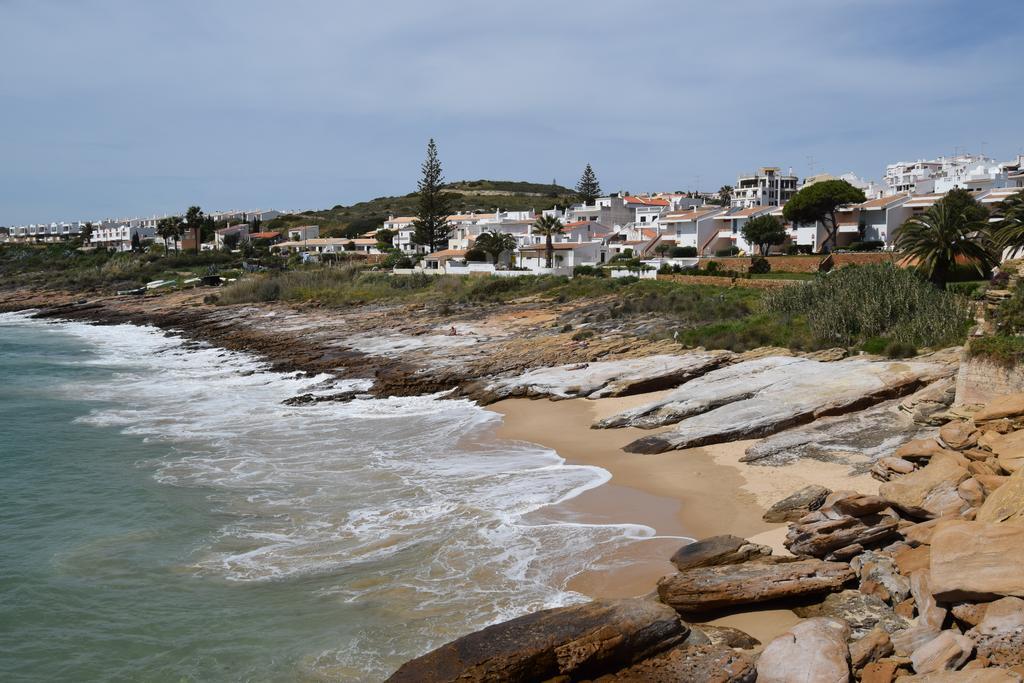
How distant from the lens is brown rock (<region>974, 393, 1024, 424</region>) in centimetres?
1334

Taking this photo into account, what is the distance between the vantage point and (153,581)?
12.2m

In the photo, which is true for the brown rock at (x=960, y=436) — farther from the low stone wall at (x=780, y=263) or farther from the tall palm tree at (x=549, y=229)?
the tall palm tree at (x=549, y=229)

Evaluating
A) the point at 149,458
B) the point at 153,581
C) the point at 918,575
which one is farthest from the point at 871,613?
the point at 149,458

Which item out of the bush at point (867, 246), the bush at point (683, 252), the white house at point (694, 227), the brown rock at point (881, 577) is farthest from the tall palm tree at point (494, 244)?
the brown rock at point (881, 577)

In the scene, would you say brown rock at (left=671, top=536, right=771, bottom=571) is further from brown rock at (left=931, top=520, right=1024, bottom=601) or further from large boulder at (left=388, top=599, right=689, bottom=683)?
brown rock at (left=931, top=520, right=1024, bottom=601)

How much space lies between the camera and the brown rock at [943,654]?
7.54m

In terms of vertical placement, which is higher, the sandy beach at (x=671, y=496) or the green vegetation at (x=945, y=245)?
the green vegetation at (x=945, y=245)

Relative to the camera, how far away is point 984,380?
1575 cm

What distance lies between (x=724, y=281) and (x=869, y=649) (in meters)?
41.5

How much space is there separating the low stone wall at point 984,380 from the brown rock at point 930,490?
442cm

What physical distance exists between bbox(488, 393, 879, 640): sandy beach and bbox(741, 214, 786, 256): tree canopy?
45.0 metres

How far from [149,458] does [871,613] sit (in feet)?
54.4

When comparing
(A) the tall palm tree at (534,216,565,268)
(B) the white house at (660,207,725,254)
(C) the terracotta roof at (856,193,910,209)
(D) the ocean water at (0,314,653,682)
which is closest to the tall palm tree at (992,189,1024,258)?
(D) the ocean water at (0,314,653,682)

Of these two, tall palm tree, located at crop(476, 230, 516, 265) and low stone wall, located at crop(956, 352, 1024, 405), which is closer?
low stone wall, located at crop(956, 352, 1024, 405)
